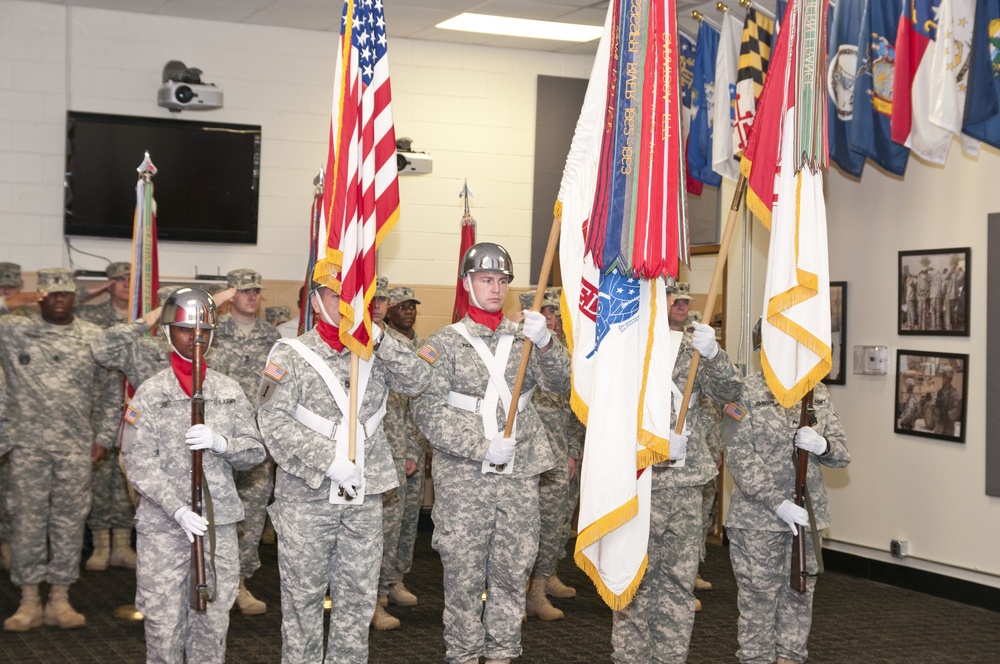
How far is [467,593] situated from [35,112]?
6.47 m

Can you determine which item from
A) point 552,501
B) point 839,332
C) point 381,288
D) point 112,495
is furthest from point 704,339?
point 112,495

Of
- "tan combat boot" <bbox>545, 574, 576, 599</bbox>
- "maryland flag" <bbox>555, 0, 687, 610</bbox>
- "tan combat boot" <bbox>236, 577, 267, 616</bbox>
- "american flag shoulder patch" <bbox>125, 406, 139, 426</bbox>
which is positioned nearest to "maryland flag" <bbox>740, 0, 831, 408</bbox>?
"maryland flag" <bbox>555, 0, 687, 610</bbox>

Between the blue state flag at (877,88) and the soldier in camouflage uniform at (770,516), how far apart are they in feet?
9.36

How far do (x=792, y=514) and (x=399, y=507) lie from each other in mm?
2762

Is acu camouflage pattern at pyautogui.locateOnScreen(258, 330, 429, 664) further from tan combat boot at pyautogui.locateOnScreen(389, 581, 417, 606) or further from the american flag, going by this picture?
tan combat boot at pyautogui.locateOnScreen(389, 581, 417, 606)

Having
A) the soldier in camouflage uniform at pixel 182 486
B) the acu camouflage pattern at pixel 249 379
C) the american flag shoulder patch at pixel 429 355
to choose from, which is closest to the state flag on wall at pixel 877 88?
the american flag shoulder patch at pixel 429 355

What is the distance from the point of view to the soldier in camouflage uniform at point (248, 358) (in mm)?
7961

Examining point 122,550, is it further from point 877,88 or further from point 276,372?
point 877,88

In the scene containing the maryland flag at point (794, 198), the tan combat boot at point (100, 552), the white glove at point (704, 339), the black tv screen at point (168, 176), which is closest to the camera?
the white glove at point (704, 339)

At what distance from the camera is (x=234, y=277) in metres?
8.87

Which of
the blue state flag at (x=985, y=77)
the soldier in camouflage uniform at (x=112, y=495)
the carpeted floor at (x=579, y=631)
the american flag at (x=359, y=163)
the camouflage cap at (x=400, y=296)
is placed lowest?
the carpeted floor at (x=579, y=631)

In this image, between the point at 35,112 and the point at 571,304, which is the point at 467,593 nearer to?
the point at 571,304

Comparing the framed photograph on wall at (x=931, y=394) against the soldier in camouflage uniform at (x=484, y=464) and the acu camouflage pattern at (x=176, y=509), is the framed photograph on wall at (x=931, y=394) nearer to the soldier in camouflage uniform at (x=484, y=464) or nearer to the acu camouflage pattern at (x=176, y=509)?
the soldier in camouflage uniform at (x=484, y=464)

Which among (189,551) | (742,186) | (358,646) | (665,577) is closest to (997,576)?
(665,577)
